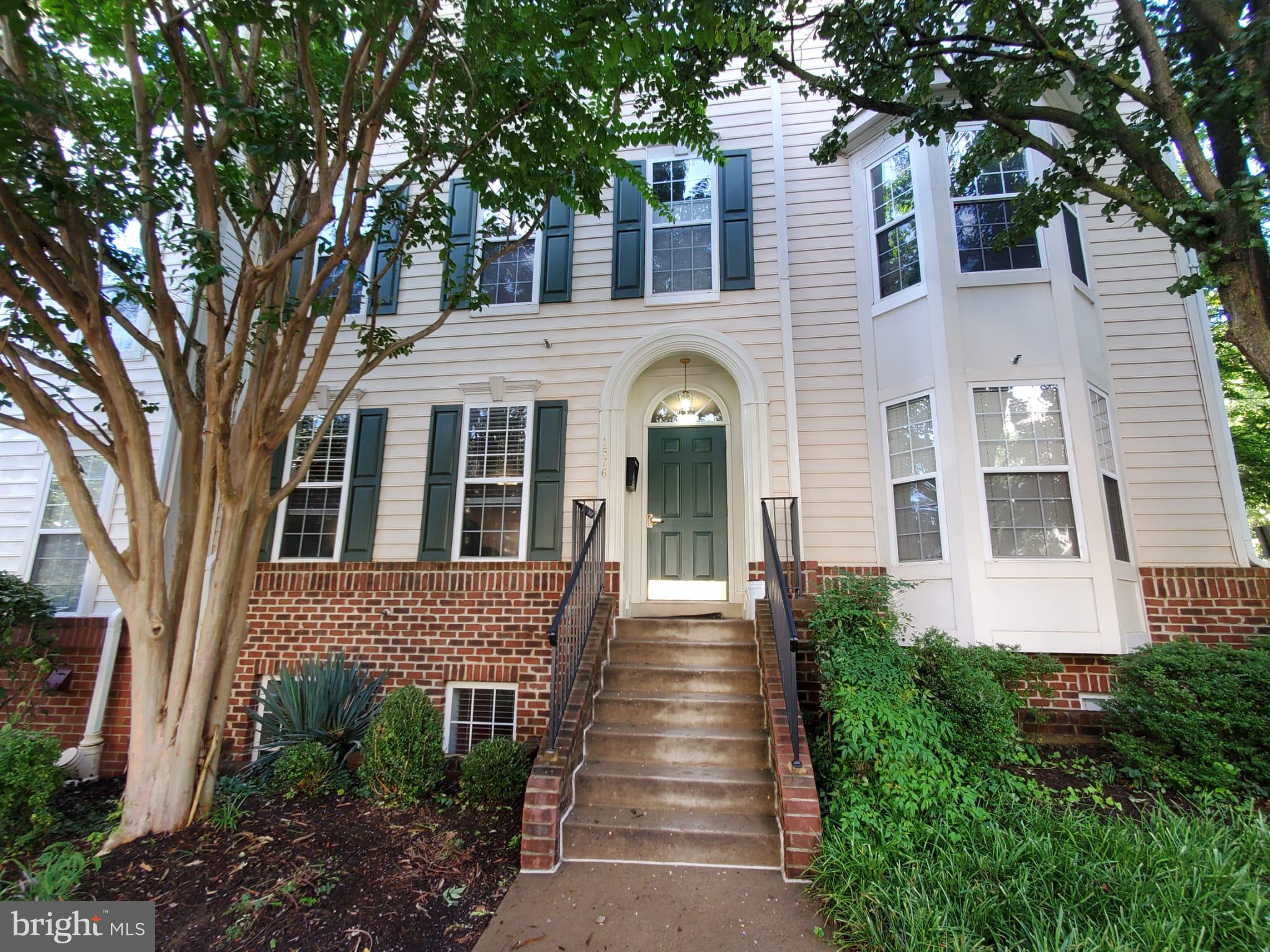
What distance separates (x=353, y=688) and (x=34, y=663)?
305 centimetres

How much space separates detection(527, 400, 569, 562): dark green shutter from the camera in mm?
5660

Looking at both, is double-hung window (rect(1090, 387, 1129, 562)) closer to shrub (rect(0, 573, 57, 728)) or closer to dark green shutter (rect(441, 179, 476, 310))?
dark green shutter (rect(441, 179, 476, 310))

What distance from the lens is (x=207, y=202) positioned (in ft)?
12.5

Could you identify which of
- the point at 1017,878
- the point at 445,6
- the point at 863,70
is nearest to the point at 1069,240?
the point at 863,70

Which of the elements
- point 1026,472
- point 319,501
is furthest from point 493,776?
point 1026,472

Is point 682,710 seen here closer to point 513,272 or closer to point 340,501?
point 340,501

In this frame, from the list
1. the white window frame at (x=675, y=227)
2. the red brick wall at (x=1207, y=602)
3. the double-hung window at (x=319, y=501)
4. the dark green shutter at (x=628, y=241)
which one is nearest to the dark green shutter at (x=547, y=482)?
the dark green shutter at (x=628, y=241)

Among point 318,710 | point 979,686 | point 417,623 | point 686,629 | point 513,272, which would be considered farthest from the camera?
point 513,272

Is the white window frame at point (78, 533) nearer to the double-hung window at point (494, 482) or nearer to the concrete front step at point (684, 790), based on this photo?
the double-hung window at point (494, 482)

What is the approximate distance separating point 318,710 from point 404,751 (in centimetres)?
99

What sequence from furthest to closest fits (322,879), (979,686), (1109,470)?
(1109,470), (979,686), (322,879)

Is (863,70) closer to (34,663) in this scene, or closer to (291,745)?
(291,745)

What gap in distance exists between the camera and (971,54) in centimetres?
438

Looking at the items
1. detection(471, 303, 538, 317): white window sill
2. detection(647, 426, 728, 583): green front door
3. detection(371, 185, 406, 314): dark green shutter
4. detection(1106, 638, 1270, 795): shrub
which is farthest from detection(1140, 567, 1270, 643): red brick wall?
detection(371, 185, 406, 314): dark green shutter
